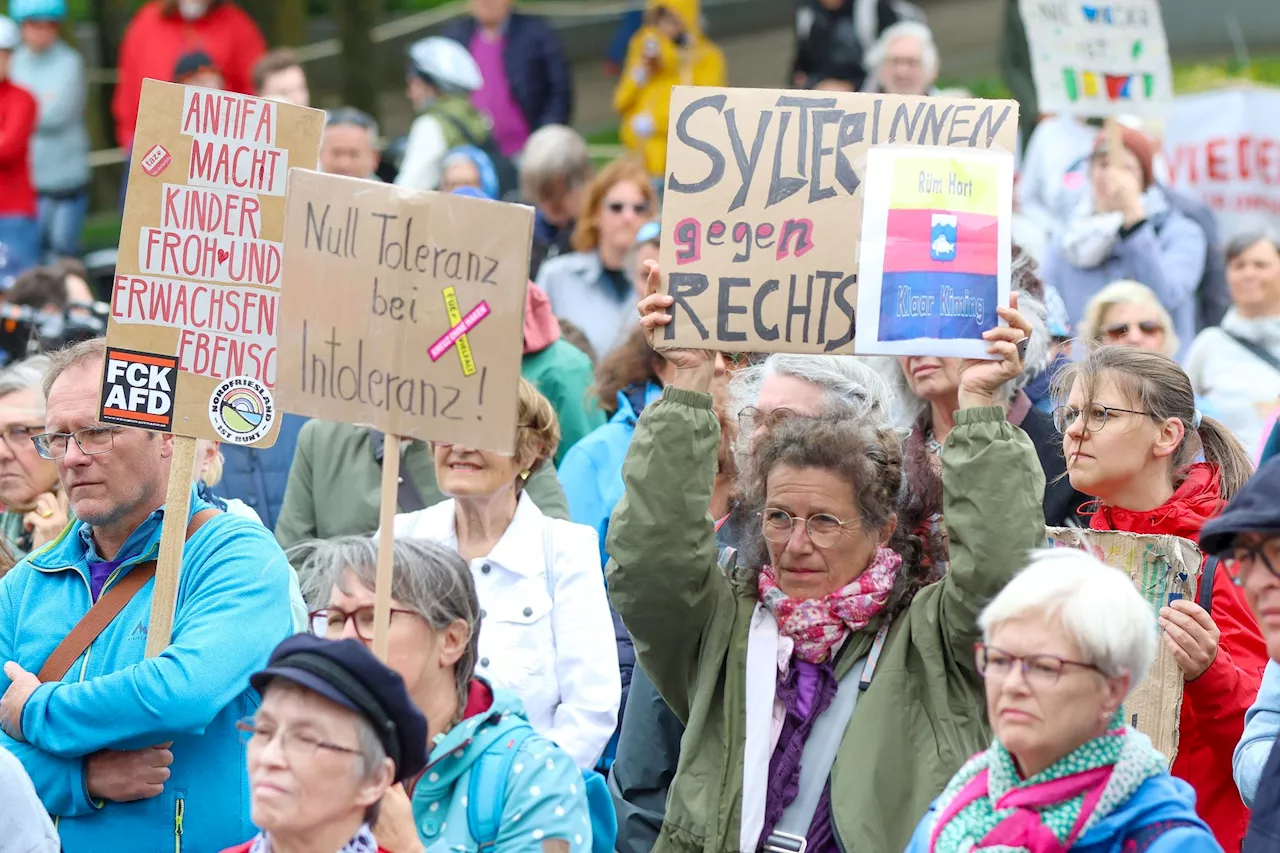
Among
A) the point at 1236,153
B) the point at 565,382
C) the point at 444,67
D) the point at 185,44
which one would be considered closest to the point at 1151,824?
the point at 565,382

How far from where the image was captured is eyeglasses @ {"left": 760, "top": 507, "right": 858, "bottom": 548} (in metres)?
4.38

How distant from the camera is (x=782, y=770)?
4.26m

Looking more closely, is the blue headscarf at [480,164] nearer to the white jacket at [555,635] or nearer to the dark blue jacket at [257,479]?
the dark blue jacket at [257,479]

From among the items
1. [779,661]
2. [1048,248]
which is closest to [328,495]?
[779,661]

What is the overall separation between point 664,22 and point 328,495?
7.13 meters

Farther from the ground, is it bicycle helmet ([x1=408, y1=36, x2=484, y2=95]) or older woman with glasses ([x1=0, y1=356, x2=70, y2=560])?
bicycle helmet ([x1=408, y1=36, x2=484, y2=95])

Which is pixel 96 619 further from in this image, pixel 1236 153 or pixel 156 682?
pixel 1236 153

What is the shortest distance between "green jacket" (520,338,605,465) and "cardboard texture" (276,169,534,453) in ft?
9.94

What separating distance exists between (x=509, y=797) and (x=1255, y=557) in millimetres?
1599

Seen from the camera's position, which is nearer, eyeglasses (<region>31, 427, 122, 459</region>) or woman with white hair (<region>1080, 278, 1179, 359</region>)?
eyeglasses (<region>31, 427, 122, 459</region>)

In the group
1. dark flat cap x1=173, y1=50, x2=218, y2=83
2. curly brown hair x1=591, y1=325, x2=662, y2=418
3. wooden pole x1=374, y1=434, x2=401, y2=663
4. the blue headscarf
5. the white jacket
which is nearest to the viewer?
wooden pole x1=374, y1=434, x2=401, y2=663

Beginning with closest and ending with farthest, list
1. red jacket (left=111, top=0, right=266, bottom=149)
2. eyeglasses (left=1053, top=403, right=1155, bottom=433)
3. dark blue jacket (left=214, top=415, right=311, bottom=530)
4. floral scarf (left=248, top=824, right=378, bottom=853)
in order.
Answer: floral scarf (left=248, top=824, right=378, bottom=853) < eyeglasses (left=1053, top=403, right=1155, bottom=433) < dark blue jacket (left=214, top=415, right=311, bottom=530) < red jacket (left=111, top=0, right=266, bottom=149)

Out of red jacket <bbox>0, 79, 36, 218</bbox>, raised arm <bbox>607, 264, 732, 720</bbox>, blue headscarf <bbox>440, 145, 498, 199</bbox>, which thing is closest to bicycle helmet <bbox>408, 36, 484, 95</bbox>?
blue headscarf <bbox>440, 145, 498, 199</bbox>

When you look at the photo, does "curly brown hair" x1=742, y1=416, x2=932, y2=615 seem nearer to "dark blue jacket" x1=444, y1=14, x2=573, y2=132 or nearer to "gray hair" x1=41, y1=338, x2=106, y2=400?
"gray hair" x1=41, y1=338, x2=106, y2=400
